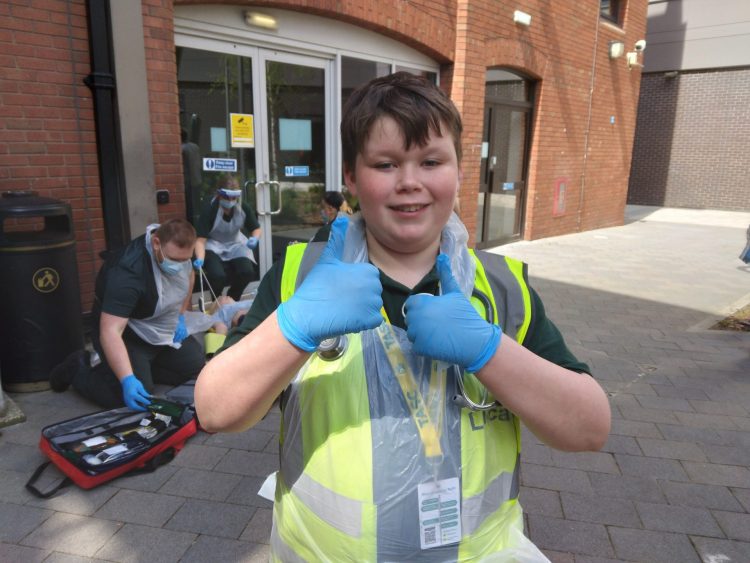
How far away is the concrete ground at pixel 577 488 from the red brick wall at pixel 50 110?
5.33 ft

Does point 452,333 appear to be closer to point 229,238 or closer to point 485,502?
point 485,502

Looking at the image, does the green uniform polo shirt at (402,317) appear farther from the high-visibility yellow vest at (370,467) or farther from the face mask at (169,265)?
the face mask at (169,265)

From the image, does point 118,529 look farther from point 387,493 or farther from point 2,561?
point 387,493

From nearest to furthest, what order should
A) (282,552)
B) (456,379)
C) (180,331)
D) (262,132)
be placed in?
(456,379)
(282,552)
(180,331)
(262,132)

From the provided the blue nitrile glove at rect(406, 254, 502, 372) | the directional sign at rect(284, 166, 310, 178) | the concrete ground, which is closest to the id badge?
the blue nitrile glove at rect(406, 254, 502, 372)

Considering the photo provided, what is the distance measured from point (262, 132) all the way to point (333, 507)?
5389 mm

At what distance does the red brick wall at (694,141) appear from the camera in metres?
16.5

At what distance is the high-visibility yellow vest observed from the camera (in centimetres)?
111

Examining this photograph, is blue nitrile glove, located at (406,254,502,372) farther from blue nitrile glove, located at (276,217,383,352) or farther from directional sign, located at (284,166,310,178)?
directional sign, located at (284,166,310,178)

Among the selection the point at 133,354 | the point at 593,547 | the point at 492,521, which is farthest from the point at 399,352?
the point at 133,354

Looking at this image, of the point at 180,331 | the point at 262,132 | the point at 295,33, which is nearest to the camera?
the point at 180,331

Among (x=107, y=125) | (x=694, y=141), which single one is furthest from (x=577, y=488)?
(x=694, y=141)

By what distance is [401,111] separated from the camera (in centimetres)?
117

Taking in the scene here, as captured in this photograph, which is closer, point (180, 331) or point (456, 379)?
point (456, 379)
